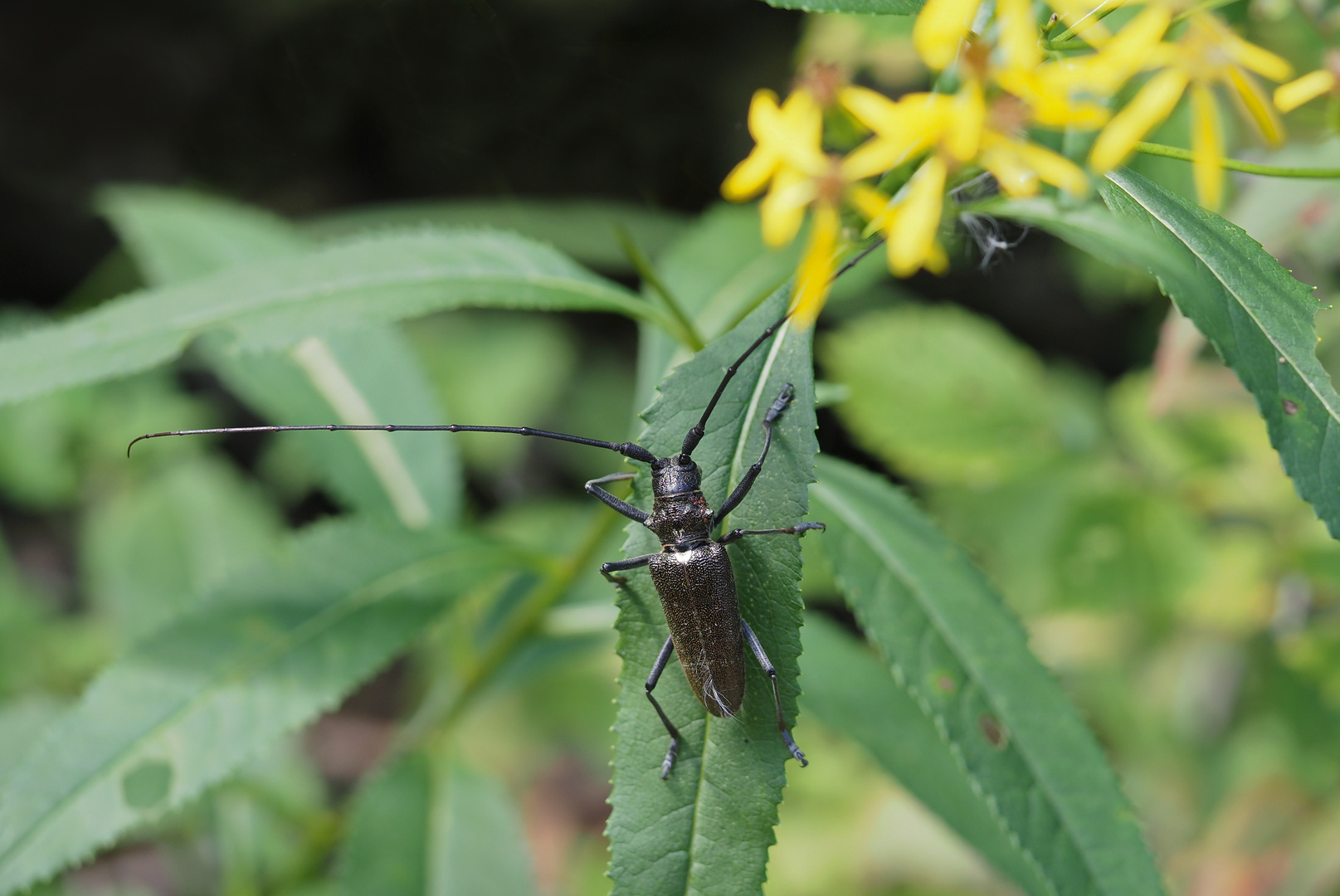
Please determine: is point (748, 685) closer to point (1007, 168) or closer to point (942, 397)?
point (1007, 168)

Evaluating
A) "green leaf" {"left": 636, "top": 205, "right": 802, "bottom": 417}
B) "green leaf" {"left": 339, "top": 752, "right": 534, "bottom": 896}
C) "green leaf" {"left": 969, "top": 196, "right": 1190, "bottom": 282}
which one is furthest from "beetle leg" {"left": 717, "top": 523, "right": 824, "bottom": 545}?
"green leaf" {"left": 339, "top": 752, "right": 534, "bottom": 896}

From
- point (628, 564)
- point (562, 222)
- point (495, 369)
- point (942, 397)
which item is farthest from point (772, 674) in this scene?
point (562, 222)

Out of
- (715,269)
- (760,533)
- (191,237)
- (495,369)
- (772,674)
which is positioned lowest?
(772,674)

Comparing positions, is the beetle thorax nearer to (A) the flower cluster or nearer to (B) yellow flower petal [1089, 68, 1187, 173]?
(A) the flower cluster

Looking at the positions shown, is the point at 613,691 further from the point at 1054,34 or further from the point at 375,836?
the point at 1054,34

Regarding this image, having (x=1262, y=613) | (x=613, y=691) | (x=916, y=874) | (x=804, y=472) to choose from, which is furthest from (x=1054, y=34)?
(x=613, y=691)

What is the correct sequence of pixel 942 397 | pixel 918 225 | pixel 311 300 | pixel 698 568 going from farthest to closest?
pixel 942 397 < pixel 311 300 < pixel 698 568 < pixel 918 225
